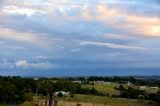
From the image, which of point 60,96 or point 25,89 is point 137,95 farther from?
point 25,89

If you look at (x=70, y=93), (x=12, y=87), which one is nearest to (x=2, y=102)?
(x=12, y=87)

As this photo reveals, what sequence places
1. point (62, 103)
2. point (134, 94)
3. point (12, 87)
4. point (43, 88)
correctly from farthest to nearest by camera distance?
point (134, 94)
point (43, 88)
point (12, 87)
point (62, 103)

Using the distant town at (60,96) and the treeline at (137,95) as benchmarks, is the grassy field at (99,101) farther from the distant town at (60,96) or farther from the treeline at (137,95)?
the treeline at (137,95)

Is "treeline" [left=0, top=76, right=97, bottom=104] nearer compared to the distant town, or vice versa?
the distant town

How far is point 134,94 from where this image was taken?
191125 millimetres

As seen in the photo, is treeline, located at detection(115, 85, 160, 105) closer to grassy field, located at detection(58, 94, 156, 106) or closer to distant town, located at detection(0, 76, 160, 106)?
distant town, located at detection(0, 76, 160, 106)

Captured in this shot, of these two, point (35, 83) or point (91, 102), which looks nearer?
point (91, 102)

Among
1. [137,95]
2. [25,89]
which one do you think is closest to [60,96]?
[25,89]

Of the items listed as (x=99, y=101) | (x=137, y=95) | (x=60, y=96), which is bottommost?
(x=99, y=101)

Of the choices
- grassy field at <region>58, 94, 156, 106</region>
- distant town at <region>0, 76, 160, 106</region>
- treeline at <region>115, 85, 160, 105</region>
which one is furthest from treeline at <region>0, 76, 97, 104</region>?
treeline at <region>115, 85, 160, 105</region>

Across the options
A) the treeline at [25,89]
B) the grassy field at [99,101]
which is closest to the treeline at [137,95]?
the treeline at [25,89]

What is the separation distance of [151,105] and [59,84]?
49.2 metres

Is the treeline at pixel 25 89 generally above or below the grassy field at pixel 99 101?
above

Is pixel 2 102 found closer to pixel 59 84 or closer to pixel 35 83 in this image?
pixel 35 83
